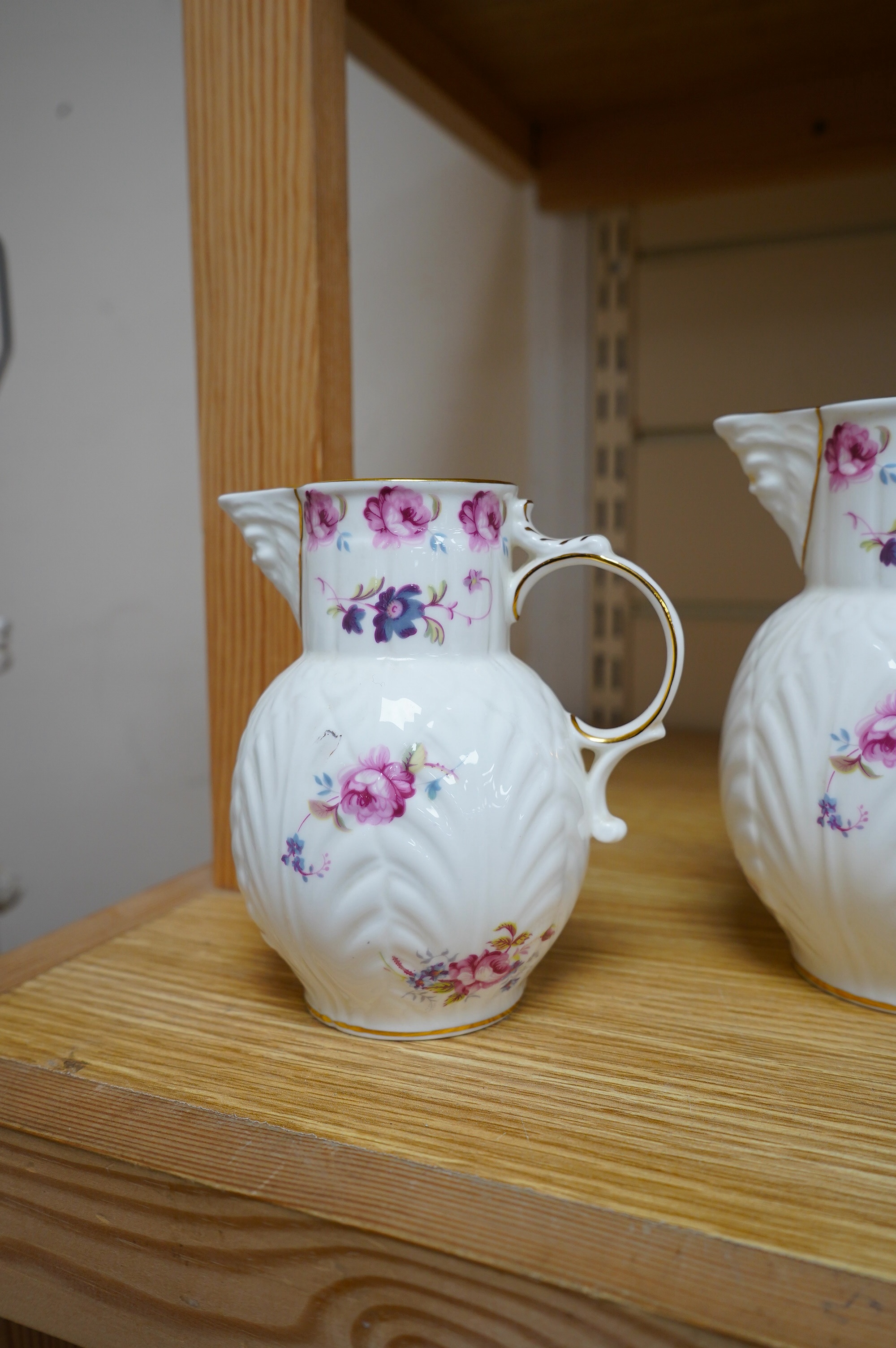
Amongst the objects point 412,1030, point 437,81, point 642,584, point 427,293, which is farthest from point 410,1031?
point 427,293

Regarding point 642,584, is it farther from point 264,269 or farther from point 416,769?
point 264,269

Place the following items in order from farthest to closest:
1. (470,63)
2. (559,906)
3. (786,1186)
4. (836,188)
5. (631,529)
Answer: (631,529) → (836,188) → (470,63) → (559,906) → (786,1186)

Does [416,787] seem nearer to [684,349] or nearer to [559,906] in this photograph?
[559,906]

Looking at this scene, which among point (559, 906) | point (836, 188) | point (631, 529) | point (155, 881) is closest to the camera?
point (559, 906)

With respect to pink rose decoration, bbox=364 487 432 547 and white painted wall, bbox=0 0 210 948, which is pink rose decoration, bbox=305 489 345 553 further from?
white painted wall, bbox=0 0 210 948

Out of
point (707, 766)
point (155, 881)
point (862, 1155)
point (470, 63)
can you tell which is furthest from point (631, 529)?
point (862, 1155)

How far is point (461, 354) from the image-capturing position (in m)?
1.11

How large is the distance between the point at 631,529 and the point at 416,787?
805 millimetres

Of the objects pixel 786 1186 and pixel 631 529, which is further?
pixel 631 529

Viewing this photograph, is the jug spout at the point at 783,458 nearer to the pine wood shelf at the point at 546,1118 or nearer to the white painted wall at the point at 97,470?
the pine wood shelf at the point at 546,1118

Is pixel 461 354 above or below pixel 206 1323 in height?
above

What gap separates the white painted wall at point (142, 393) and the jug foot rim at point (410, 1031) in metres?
0.70

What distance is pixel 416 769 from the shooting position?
0.42m

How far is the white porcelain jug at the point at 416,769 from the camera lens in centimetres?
42
